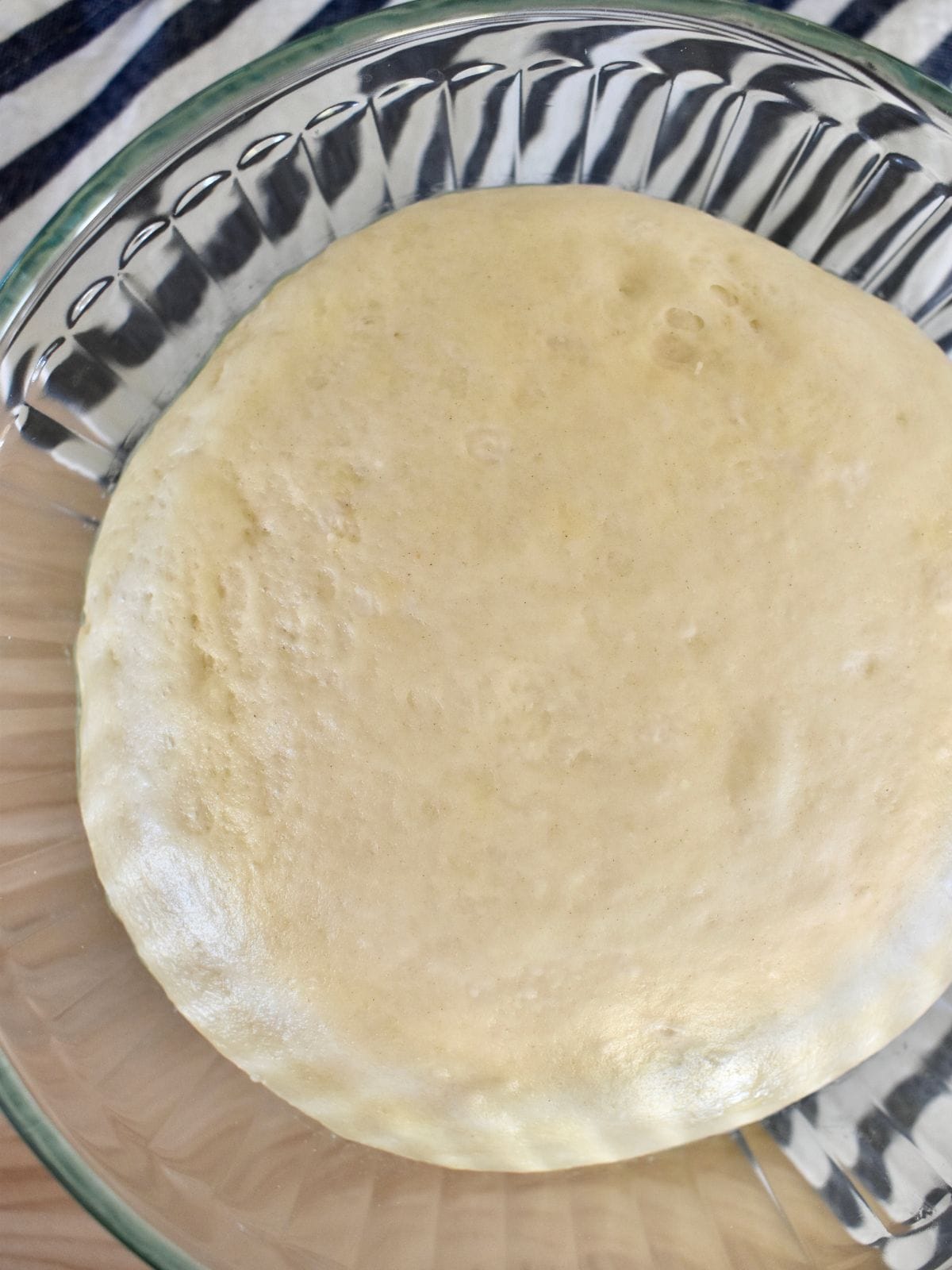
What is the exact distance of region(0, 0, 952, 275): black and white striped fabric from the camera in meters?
0.89

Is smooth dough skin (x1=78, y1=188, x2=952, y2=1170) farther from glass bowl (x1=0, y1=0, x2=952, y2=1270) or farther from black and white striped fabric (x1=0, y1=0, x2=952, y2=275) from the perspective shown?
black and white striped fabric (x1=0, y1=0, x2=952, y2=275)

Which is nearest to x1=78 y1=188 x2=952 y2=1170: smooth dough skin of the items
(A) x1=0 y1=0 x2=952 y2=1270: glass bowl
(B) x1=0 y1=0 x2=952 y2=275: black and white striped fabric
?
(A) x1=0 y1=0 x2=952 y2=1270: glass bowl

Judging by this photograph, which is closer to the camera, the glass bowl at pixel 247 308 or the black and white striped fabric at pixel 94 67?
the glass bowl at pixel 247 308

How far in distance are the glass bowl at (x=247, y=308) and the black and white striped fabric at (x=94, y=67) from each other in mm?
202

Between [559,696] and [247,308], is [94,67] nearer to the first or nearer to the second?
[247,308]

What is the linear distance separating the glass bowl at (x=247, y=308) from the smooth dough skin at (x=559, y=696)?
126 mm

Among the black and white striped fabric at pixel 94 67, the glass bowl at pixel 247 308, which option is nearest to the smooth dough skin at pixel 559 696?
the glass bowl at pixel 247 308

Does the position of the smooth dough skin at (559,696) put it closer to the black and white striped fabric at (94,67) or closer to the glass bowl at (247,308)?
the glass bowl at (247,308)

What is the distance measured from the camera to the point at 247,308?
0.84 metres

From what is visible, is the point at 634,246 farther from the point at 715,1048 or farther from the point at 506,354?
the point at 715,1048

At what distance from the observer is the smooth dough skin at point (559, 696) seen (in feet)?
2.16

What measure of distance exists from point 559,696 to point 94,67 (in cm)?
69

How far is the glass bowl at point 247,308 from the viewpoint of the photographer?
0.72 m

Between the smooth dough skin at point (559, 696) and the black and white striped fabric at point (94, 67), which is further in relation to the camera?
the black and white striped fabric at point (94, 67)
